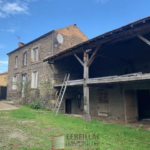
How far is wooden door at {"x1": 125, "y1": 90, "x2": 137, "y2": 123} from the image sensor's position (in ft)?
26.8

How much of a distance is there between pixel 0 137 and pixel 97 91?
300 inches

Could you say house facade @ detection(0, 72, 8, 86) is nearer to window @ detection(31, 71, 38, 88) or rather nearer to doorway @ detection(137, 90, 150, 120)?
window @ detection(31, 71, 38, 88)

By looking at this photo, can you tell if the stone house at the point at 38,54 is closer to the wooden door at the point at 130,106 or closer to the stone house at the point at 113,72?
the stone house at the point at 113,72

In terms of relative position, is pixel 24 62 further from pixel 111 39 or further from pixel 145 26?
pixel 145 26

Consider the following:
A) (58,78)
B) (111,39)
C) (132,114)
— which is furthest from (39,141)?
(58,78)

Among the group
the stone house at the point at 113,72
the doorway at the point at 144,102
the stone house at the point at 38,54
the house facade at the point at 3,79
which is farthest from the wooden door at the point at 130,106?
the house facade at the point at 3,79

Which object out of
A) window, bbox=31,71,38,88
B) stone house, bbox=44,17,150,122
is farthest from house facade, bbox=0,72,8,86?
stone house, bbox=44,17,150,122

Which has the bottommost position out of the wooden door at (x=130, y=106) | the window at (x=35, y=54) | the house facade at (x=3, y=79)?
the wooden door at (x=130, y=106)

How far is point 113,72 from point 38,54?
671cm

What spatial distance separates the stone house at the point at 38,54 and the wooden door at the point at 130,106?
5572 millimetres

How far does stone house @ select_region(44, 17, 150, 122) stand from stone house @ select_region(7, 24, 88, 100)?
4.57 ft

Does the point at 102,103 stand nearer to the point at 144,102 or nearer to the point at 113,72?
the point at 113,72

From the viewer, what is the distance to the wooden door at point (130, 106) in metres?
8.16

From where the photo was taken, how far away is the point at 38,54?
12.9 meters
